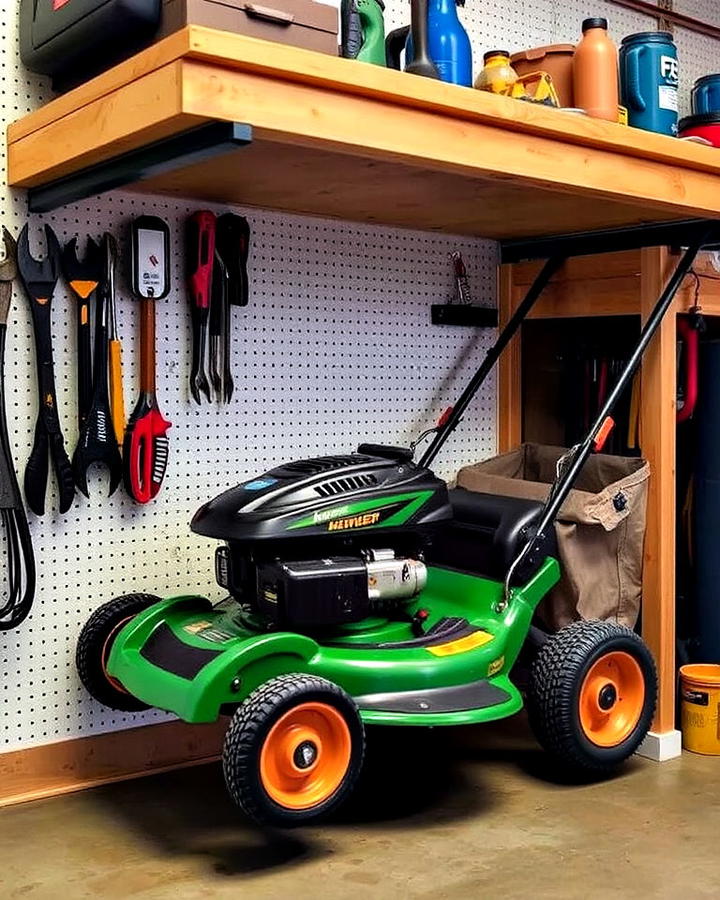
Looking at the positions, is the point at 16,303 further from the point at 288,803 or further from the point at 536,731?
the point at 536,731

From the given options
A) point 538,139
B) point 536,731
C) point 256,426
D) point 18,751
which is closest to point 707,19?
point 538,139

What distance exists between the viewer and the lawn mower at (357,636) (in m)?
2.07

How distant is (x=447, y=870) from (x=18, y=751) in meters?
0.99

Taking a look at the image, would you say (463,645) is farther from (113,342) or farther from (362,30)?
(362,30)

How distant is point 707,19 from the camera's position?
384 centimetres

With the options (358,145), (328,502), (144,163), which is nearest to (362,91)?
(358,145)

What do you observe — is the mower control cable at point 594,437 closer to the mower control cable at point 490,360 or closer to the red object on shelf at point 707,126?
the mower control cable at point 490,360

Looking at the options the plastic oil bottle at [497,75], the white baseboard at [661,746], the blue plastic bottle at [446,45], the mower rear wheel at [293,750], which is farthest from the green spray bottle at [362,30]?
the white baseboard at [661,746]

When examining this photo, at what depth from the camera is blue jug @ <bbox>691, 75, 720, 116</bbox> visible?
11.2ft

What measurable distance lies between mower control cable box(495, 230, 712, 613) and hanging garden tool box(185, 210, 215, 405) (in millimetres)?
877

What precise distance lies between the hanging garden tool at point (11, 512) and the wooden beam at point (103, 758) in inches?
12.9

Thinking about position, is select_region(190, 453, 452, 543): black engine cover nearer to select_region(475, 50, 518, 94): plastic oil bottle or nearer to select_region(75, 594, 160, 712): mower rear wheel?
select_region(75, 594, 160, 712): mower rear wheel

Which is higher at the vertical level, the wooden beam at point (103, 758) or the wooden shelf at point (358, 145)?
the wooden shelf at point (358, 145)

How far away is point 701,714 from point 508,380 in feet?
3.55
